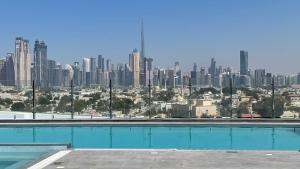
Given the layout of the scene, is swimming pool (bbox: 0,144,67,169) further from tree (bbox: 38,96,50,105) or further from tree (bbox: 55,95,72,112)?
tree (bbox: 38,96,50,105)

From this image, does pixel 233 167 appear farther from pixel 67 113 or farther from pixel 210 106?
pixel 67 113

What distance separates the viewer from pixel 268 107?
1659 cm

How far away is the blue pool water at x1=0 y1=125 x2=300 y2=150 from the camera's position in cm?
1188

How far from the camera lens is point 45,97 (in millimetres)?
17609

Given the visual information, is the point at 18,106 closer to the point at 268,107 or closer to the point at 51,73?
the point at 268,107

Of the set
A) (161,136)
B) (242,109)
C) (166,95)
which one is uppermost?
(166,95)

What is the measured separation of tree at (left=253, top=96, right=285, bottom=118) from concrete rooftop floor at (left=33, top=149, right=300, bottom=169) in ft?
25.9

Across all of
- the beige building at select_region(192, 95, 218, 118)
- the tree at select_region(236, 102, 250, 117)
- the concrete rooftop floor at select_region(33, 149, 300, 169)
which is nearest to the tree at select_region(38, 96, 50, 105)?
the beige building at select_region(192, 95, 218, 118)

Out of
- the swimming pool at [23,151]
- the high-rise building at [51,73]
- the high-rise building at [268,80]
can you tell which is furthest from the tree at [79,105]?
the swimming pool at [23,151]

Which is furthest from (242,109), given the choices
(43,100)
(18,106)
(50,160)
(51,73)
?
(51,73)

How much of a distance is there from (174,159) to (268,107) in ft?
30.9

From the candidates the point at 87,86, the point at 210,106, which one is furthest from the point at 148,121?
→ the point at 87,86

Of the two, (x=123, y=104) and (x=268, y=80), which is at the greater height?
(x=268, y=80)

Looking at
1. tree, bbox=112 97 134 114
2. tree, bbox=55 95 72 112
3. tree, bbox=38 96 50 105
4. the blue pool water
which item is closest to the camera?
the blue pool water
